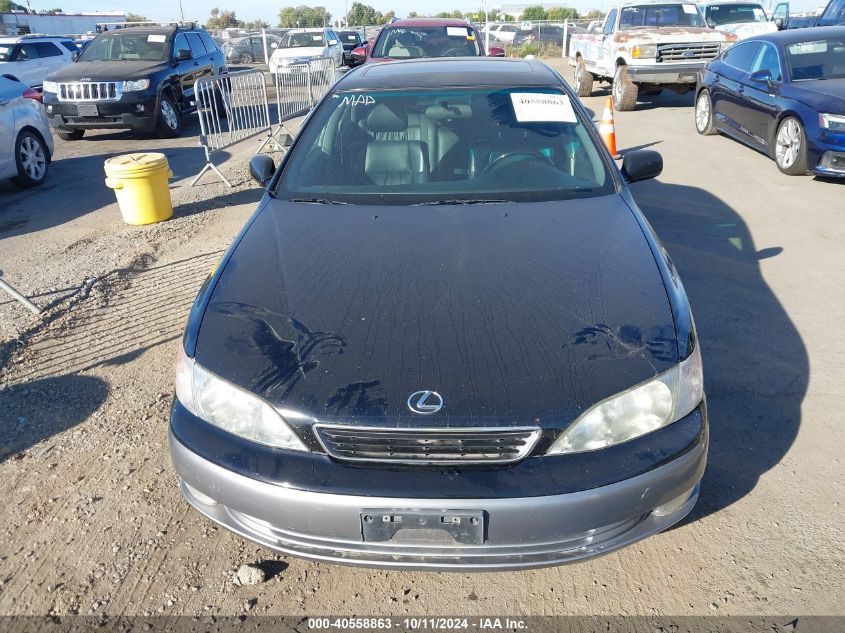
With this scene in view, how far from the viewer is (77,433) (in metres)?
3.50

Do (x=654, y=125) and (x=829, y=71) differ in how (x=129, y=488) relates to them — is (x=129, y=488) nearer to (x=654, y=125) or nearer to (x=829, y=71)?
(x=829, y=71)

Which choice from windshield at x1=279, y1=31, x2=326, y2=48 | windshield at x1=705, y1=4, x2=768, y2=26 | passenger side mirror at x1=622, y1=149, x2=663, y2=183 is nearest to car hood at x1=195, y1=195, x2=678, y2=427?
passenger side mirror at x1=622, y1=149, x2=663, y2=183

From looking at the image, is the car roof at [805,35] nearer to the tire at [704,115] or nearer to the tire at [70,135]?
the tire at [704,115]

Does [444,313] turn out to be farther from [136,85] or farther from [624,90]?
[624,90]

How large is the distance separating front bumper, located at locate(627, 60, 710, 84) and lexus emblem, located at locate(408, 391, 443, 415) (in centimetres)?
1204

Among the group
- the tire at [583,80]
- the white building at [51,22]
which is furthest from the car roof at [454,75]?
the white building at [51,22]

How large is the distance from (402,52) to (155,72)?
442 cm

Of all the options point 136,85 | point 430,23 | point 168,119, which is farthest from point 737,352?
point 168,119

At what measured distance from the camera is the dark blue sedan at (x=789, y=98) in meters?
7.25

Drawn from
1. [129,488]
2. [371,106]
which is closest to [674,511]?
[129,488]

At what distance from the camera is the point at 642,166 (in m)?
3.67

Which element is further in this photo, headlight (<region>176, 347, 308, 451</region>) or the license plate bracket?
headlight (<region>176, 347, 308, 451</region>)

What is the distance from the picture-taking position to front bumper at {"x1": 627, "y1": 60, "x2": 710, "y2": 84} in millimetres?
12250

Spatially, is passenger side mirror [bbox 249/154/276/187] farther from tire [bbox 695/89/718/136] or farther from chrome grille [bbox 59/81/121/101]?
chrome grille [bbox 59/81/121/101]
